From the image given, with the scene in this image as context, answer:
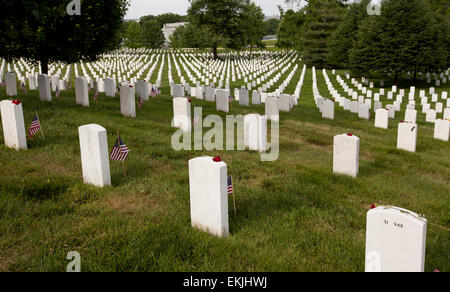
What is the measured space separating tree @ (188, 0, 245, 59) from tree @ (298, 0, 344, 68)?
35.4ft

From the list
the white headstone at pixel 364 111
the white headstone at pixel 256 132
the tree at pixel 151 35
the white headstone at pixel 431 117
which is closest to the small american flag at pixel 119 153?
the white headstone at pixel 256 132

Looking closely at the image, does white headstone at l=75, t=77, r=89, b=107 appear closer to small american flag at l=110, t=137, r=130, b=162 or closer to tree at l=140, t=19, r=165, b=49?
small american flag at l=110, t=137, r=130, b=162

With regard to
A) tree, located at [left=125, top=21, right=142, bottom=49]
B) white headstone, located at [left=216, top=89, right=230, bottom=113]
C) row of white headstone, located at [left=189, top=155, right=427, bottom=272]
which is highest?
tree, located at [left=125, top=21, right=142, bottom=49]

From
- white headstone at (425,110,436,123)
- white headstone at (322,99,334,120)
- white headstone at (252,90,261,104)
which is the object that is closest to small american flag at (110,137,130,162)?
white headstone at (322,99,334,120)

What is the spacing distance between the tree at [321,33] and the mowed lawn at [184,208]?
43.1 metres

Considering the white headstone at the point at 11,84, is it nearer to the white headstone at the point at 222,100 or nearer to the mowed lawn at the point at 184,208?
the mowed lawn at the point at 184,208

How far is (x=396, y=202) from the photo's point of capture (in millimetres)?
6098

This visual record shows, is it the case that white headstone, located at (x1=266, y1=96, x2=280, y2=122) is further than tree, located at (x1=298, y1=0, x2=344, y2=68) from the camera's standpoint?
No

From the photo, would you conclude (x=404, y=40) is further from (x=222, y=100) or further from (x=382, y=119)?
(x=222, y=100)

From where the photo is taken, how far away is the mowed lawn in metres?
3.96

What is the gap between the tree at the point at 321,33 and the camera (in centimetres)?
5028

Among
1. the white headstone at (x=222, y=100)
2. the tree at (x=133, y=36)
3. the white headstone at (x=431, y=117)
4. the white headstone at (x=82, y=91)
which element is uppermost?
the tree at (x=133, y=36)

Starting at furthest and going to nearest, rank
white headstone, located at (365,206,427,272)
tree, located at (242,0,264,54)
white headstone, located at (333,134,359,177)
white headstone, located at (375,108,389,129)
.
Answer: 1. tree, located at (242,0,264,54)
2. white headstone, located at (375,108,389,129)
3. white headstone, located at (333,134,359,177)
4. white headstone, located at (365,206,427,272)

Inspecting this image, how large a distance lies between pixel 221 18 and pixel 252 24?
1200cm
